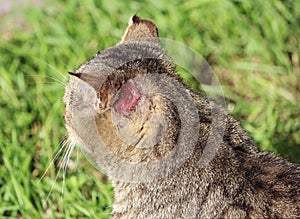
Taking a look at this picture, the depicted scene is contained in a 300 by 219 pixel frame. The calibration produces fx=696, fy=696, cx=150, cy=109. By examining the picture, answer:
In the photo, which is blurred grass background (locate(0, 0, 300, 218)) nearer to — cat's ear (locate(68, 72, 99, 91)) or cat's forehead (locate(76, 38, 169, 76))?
cat's forehead (locate(76, 38, 169, 76))

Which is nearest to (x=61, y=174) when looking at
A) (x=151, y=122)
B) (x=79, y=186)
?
(x=79, y=186)

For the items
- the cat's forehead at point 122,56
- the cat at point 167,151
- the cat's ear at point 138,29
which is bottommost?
the cat at point 167,151

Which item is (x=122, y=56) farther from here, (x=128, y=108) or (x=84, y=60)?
(x=84, y=60)

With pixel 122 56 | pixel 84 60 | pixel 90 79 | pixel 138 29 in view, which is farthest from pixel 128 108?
pixel 84 60

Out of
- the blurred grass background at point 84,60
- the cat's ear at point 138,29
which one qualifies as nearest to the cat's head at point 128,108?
the cat's ear at point 138,29

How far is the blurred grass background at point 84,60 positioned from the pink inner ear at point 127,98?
44.2 inches

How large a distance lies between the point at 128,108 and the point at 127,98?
0.15 feet

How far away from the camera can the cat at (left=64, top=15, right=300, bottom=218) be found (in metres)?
2.42

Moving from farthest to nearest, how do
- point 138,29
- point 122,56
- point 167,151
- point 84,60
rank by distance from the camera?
point 84,60 → point 138,29 → point 122,56 → point 167,151

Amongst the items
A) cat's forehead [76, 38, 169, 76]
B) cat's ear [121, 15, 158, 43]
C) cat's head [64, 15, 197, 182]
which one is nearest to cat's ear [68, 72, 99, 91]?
cat's head [64, 15, 197, 182]

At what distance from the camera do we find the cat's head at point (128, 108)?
7.72 feet

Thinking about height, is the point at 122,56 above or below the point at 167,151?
above

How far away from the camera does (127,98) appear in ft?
7.66

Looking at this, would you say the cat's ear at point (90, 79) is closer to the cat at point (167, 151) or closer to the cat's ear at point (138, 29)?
the cat at point (167, 151)
